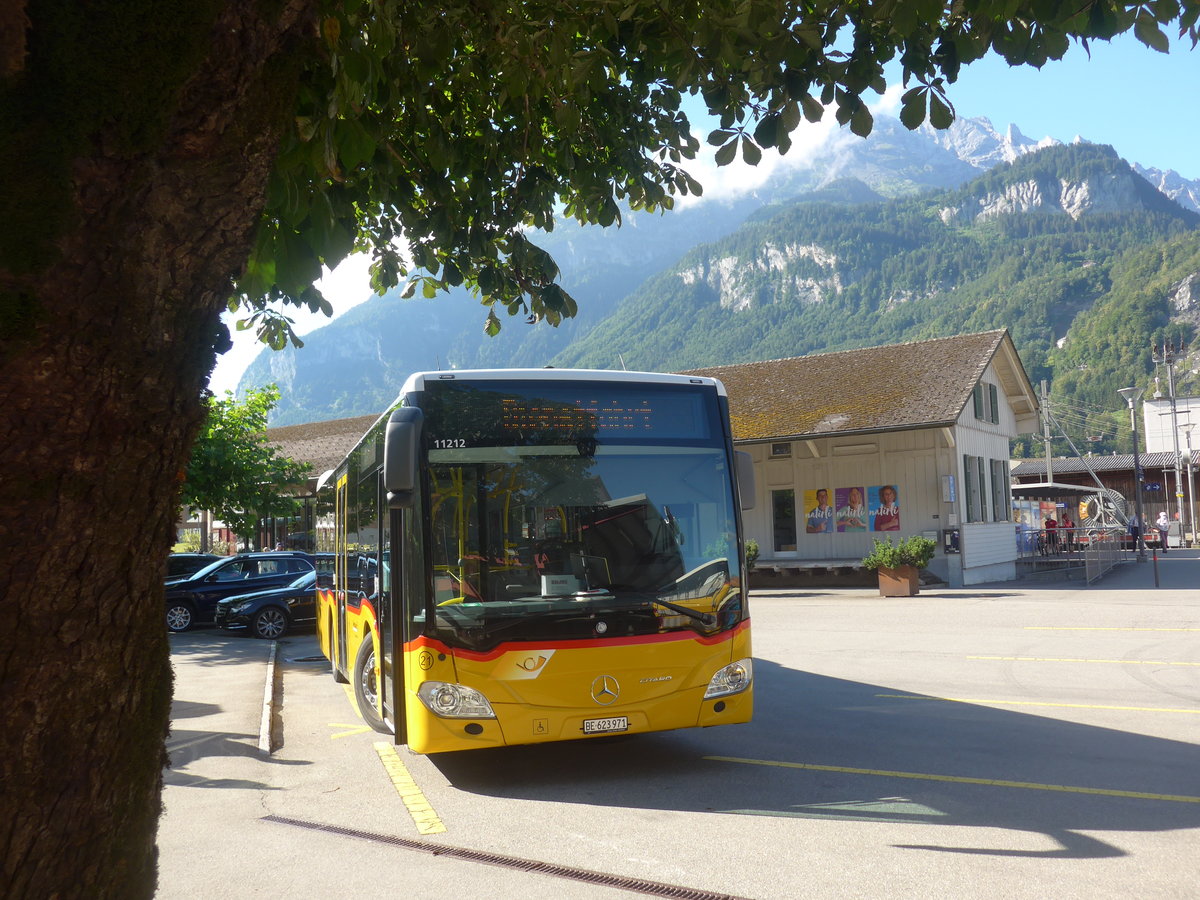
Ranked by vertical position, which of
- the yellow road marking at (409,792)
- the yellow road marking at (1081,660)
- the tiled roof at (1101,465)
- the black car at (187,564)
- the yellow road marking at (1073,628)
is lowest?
the yellow road marking at (1073,628)

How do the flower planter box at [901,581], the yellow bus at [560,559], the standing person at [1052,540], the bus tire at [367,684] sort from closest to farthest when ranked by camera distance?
the yellow bus at [560,559] → the bus tire at [367,684] → the flower planter box at [901,581] → the standing person at [1052,540]

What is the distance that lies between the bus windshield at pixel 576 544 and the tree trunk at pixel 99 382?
16.5ft

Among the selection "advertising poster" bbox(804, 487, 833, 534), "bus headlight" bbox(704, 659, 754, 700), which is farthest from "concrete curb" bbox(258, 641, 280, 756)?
"advertising poster" bbox(804, 487, 833, 534)

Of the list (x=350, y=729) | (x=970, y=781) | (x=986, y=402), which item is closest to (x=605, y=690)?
(x=970, y=781)

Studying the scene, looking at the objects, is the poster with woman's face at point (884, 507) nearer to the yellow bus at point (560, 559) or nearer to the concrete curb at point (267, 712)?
the concrete curb at point (267, 712)

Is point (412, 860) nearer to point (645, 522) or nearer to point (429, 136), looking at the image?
point (645, 522)

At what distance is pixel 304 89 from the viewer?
3637mm

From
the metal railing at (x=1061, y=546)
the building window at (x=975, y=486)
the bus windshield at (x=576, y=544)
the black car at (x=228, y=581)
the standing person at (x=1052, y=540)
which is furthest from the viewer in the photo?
the standing person at (x=1052, y=540)

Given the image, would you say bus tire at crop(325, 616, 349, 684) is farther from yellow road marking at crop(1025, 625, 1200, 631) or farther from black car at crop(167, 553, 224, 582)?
black car at crop(167, 553, 224, 582)

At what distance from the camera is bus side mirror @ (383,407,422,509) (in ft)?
22.9

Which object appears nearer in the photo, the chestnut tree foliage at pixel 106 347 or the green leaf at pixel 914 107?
the chestnut tree foliage at pixel 106 347

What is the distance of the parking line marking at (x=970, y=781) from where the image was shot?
648cm

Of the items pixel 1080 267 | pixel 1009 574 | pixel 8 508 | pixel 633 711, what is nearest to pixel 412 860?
pixel 633 711

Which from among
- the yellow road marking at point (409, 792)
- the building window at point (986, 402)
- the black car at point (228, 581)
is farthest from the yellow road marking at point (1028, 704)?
the building window at point (986, 402)
